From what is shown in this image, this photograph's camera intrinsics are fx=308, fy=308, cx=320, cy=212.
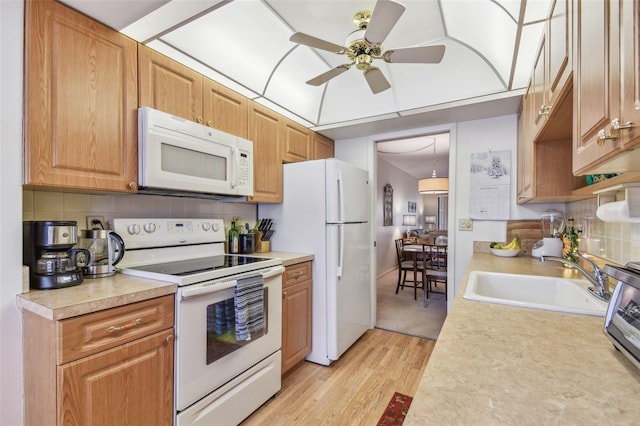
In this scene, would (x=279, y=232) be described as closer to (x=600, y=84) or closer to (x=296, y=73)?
(x=296, y=73)

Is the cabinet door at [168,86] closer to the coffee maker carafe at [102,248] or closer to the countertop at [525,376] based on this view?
the coffee maker carafe at [102,248]

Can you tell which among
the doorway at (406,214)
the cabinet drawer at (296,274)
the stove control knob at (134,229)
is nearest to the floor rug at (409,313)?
the doorway at (406,214)

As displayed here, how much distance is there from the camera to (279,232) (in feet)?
8.86

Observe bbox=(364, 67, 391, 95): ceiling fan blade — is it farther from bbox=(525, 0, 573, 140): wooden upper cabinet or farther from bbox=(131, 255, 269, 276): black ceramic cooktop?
bbox=(131, 255, 269, 276): black ceramic cooktop

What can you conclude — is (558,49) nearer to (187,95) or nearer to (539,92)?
(539,92)

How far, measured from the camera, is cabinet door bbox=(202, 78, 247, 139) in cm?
203

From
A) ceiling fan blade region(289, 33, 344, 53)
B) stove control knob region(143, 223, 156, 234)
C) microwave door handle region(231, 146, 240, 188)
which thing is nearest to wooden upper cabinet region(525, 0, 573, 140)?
ceiling fan blade region(289, 33, 344, 53)

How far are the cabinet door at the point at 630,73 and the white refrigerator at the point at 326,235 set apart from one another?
189 cm

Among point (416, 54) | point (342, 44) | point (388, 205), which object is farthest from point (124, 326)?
point (388, 205)

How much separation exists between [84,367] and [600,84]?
1.84 metres

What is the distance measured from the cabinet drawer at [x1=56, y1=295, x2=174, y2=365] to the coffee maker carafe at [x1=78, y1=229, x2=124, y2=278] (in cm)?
42

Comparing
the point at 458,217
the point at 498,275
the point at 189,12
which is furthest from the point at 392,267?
the point at 189,12

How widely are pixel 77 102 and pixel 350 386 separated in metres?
2.33

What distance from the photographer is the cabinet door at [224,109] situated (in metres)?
A: 2.03
